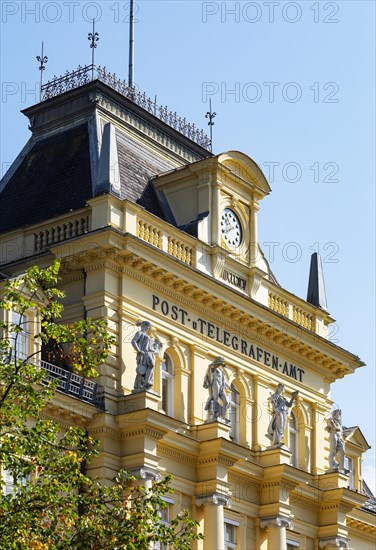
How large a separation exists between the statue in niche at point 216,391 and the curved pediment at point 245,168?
687 cm

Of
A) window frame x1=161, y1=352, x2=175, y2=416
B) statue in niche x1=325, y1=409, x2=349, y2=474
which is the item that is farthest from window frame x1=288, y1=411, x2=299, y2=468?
window frame x1=161, y1=352, x2=175, y2=416

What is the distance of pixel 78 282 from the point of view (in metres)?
43.7

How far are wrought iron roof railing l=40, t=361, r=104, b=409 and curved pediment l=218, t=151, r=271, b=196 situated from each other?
9364 millimetres

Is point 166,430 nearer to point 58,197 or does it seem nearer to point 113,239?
point 113,239

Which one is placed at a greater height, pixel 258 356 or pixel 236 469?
pixel 258 356

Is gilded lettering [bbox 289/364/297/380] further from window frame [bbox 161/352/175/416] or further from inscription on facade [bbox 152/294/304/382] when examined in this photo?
window frame [bbox 161/352/175/416]

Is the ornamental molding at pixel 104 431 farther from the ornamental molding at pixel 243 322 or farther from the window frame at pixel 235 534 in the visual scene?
the window frame at pixel 235 534

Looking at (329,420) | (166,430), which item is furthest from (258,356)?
(166,430)

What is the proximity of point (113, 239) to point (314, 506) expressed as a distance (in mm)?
11889

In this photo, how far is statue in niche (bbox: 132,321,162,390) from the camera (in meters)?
41.7

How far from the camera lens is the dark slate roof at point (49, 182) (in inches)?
1847

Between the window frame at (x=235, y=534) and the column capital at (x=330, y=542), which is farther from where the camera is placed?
the column capital at (x=330, y=542)

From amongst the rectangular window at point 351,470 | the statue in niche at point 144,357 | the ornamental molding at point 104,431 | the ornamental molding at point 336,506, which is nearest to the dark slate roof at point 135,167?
the statue in niche at point 144,357

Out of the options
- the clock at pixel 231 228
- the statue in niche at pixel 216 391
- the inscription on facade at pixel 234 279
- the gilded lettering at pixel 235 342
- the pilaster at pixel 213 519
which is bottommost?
the pilaster at pixel 213 519
